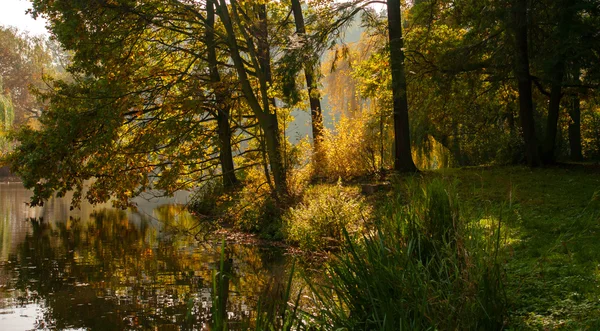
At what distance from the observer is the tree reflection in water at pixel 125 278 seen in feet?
23.8

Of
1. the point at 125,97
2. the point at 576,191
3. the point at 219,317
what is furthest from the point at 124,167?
the point at 219,317

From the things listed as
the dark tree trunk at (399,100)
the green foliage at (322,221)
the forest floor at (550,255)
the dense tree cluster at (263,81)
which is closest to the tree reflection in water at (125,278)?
the green foliage at (322,221)

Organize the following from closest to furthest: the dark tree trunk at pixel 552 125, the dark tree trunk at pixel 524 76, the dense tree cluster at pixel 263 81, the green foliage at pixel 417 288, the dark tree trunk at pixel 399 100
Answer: the green foliage at pixel 417 288
the dense tree cluster at pixel 263 81
the dark tree trunk at pixel 524 76
the dark tree trunk at pixel 399 100
the dark tree trunk at pixel 552 125

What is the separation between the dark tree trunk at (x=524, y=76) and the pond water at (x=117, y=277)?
7.61 m

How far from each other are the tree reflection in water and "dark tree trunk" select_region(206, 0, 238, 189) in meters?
2.90

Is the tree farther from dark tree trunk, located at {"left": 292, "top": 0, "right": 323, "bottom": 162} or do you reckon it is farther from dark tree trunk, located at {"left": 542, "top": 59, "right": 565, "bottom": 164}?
dark tree trunk, located at {"left": 542, "top": 59, "right": 565, "bottom": 164}

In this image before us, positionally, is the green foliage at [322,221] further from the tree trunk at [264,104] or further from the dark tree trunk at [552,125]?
the dark tree trunk at [552,125]

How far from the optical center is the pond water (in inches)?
284

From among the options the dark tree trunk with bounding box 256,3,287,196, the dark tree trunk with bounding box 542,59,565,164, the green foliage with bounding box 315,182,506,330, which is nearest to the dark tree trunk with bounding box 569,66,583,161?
the dark tree trunk with bounding box 542,59,565,164

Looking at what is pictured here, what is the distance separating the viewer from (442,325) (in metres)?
4.26

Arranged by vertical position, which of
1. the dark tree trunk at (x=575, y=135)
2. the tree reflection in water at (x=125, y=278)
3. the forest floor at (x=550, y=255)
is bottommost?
the tree reflection in water at (x=125, y=278)

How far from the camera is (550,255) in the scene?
6.78 metres

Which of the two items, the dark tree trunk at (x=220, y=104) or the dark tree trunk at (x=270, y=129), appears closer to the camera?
the dark tree trunk at (x=270, y=129)

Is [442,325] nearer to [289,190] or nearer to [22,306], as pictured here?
[22,306]
